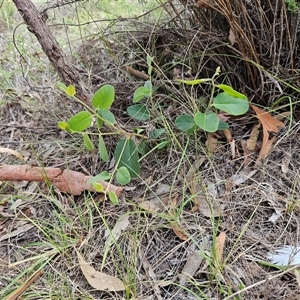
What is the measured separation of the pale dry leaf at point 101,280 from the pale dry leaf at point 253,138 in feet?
1.90

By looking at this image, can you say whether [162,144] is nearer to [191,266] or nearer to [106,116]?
[106,116]

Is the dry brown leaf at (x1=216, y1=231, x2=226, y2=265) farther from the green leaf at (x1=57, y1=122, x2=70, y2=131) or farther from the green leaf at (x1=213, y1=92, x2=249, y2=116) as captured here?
the green leaf at (x1=57, y1=122, x2=70, y2=131)

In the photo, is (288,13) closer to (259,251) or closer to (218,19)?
(218,19)

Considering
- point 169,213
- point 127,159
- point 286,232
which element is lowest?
point 286,232

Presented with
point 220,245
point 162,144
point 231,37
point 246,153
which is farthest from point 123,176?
point 231,37

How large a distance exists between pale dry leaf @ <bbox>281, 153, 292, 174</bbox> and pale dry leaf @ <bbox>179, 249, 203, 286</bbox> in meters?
0.37

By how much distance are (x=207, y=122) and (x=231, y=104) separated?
3.2 inches

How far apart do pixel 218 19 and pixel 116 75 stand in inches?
17.8

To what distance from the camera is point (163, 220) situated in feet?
3.38

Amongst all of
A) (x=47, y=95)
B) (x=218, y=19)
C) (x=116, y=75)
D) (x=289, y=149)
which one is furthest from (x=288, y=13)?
(x=47, y=95)

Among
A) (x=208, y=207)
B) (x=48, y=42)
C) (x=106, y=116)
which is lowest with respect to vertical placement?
(x=208, y=207)

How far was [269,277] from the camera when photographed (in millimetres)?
872

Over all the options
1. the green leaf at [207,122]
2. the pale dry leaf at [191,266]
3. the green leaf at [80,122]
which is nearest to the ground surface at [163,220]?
the pale dry leaf at [191,266]

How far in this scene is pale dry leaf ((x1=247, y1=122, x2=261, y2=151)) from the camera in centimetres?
118
